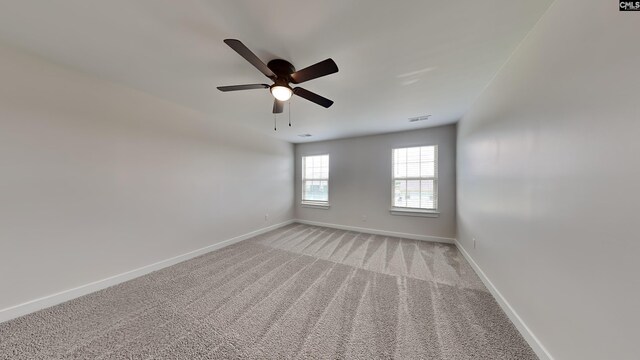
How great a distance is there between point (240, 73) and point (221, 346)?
2399 mm

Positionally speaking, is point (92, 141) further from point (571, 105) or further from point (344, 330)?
point (571, 105)

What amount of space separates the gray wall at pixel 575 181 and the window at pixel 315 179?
3.45 m

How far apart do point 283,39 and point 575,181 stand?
2.09 m

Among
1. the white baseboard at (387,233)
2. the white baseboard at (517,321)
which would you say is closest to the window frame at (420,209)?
the white baseboard at (387,233)

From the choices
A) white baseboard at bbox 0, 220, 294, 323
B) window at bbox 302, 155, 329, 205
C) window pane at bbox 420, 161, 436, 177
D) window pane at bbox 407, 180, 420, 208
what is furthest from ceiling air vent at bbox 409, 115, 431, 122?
white baseboard at bbox 0, 220, 294, 323

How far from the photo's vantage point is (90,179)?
6.51 feet

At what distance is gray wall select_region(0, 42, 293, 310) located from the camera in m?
1.62

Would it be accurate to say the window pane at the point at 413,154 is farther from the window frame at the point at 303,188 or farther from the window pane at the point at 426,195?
the window frame at the point at 303,188

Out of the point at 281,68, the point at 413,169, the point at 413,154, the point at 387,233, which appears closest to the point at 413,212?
the point at 387,233

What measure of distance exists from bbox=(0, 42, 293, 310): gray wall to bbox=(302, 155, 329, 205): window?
230cm

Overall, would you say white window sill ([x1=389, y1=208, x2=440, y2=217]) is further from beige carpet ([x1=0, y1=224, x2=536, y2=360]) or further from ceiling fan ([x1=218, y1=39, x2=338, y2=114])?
ceiling fan ([x1=218, y1=39, x2=338, y2=114])

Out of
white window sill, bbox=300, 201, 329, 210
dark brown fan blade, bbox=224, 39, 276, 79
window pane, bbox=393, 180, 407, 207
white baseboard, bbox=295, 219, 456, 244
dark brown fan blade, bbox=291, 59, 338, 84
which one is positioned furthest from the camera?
white window sill, bbox=300, 201, 329, 210

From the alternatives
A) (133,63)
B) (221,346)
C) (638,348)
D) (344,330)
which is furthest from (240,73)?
(638,348)

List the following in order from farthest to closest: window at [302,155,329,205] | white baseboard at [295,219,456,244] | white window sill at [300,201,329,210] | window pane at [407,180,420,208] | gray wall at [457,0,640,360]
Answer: window at [302,155,329,205], white window sill at [300,201,329,210], window pane at [407,180,420,208], white baseboard at [295,219,456,244], gray wall at [457,0,640,360]
